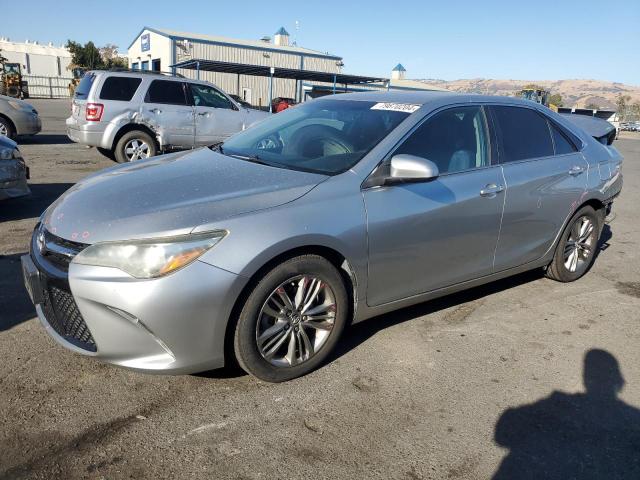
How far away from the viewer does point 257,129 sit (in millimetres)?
4273

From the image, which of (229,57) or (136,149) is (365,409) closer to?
(136,149)

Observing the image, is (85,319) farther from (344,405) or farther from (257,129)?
(257,129)

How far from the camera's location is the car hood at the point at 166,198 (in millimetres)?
2600

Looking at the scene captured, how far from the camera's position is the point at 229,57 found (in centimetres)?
3900

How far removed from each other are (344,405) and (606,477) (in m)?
1.28

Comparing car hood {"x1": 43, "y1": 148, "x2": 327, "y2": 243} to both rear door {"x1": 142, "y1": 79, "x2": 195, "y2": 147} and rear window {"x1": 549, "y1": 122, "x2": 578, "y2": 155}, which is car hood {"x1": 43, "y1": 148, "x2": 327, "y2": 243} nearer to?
rear window {"x1": 549, "y1": 122, "x2": 578, "y2": 155}

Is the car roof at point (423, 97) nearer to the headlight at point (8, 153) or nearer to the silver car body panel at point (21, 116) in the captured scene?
the headlight at point (8, 153)

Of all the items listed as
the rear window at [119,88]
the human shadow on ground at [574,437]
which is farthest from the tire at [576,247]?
the rear window at [119,88]

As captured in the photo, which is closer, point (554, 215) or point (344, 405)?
point (344, 405)

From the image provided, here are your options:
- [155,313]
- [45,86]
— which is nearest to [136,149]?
[155,313]

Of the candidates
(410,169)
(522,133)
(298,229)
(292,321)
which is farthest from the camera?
(522,133)

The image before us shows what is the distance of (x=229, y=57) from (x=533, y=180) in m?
38.2

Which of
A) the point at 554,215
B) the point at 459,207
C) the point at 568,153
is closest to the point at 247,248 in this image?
the point at 459,207

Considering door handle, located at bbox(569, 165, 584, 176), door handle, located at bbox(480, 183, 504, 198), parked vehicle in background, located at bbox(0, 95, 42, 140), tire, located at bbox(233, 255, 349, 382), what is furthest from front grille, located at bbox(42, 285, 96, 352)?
parked vehicle in background, located at bbox(0, 95, 42, 140)
